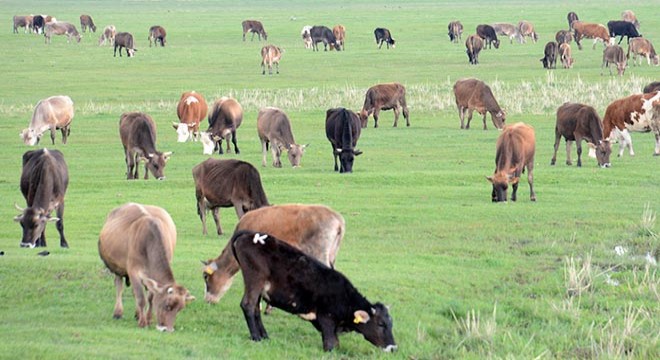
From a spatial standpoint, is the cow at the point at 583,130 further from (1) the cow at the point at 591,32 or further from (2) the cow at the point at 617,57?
(1) the cow at the point at 591,32

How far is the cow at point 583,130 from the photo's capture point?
84.3 ft

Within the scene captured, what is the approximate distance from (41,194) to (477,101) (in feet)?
66.6

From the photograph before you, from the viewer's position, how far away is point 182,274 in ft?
45.0

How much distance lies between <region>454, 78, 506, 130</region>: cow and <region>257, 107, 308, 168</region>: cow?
359 inches

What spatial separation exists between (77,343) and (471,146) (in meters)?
20.4

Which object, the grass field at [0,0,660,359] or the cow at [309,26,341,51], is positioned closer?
the grass field at [0,0,660,359]

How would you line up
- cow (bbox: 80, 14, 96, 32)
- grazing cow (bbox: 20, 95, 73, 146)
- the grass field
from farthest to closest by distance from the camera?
cow (bbox: 80, 14, 96, 32) < grazing cow (bbox: 20, 95, 73, 146) < the grass field

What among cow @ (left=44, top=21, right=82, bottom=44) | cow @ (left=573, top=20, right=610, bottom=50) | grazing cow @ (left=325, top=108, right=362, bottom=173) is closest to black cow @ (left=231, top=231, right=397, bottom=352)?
grazing cow @ (left=325, top=108, right=362, bottom=173)

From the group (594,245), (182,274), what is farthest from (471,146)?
(182,274)

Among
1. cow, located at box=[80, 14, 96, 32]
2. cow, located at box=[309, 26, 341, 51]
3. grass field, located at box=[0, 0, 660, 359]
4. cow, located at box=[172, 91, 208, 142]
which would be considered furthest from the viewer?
cow, located at box=[80, 14, 96, 32]

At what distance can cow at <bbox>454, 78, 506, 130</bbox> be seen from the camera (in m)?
34.1

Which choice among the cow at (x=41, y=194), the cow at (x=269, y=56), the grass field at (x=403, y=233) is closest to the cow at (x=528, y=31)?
the grass field at (x=403, y=233)

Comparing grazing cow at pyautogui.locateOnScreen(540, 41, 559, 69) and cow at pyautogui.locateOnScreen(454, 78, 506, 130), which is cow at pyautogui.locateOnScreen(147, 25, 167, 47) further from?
cow at pyautogui.locateOnScreen(454, 78, 506, 130)

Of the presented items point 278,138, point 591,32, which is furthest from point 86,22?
point 278,138
